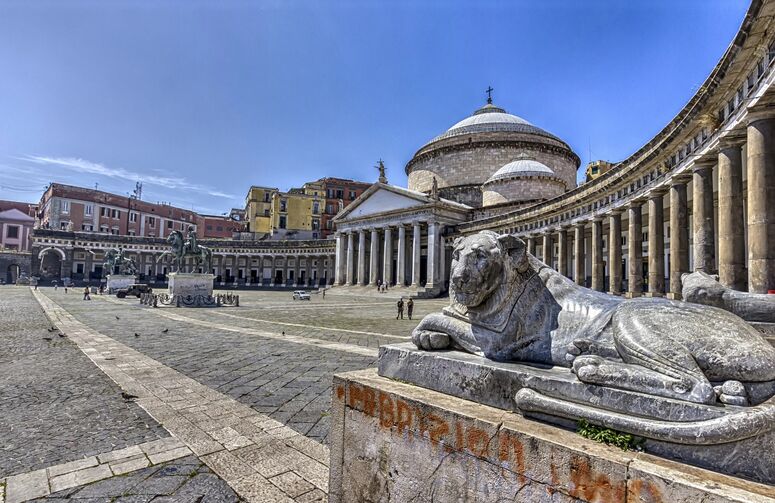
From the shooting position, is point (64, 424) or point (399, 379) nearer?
point (399, 379)

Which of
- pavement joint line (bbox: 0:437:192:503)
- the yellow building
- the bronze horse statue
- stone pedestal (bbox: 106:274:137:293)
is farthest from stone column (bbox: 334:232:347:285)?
pavement joint line (bbox: 0:437:192:503)

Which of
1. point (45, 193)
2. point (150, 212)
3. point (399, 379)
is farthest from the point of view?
point (150, 212)

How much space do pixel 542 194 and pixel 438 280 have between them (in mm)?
13060

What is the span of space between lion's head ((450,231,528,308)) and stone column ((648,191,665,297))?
16380 millimetres

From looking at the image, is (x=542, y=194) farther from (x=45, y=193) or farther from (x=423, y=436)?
(x=45, y=193)

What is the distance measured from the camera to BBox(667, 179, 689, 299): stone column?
1423 cm

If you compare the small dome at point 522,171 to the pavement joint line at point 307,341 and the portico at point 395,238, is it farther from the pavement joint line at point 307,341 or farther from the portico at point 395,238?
the pavement joint line at point 307,341

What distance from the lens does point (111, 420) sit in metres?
4.47

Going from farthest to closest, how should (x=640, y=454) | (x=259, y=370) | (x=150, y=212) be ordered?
(x=150, y=212) < (x=259, y=370) < (x=640, y=454)

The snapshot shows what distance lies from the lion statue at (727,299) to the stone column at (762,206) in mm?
7531

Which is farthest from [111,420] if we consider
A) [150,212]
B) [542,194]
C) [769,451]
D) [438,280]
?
[150,212]

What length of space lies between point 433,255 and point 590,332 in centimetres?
3623

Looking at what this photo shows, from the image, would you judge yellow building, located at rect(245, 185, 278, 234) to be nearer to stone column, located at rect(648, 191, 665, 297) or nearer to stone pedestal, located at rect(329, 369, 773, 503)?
stone column, located at rect(648, 191, 665, 297)

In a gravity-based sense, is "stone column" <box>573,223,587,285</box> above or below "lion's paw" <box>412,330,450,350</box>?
above
